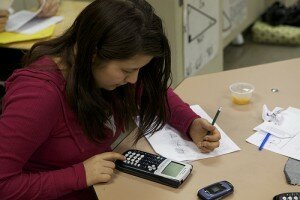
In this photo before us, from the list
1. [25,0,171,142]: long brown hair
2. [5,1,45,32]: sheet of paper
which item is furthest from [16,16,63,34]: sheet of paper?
[25,0,171,142]: long brown hair

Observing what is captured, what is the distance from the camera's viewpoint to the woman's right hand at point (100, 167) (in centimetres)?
113

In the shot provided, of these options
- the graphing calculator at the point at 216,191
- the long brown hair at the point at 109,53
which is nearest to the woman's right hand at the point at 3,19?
the long brown hair at the point at 109,53

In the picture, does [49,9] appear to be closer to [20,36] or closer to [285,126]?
[20,36]

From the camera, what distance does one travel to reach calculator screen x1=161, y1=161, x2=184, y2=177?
1.14m

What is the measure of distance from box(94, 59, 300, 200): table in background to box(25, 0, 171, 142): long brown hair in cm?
13

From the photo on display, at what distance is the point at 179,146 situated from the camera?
1.31 m

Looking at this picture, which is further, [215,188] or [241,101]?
[241,101]

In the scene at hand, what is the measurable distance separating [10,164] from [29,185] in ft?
0.25

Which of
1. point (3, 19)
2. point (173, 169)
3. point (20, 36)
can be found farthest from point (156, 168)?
point (3, 19)

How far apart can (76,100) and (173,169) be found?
0.31m

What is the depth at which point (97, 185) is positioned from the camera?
3.73 feet

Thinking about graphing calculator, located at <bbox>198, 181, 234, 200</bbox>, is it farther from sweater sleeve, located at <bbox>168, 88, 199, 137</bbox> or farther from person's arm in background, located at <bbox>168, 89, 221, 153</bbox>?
sweater sleeve, located at <bbox>168, 88, 199, 137</bbox>

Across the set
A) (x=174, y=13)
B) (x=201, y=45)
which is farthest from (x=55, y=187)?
(x=201, y=45)

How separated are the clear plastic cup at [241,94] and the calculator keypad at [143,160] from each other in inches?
17.1
